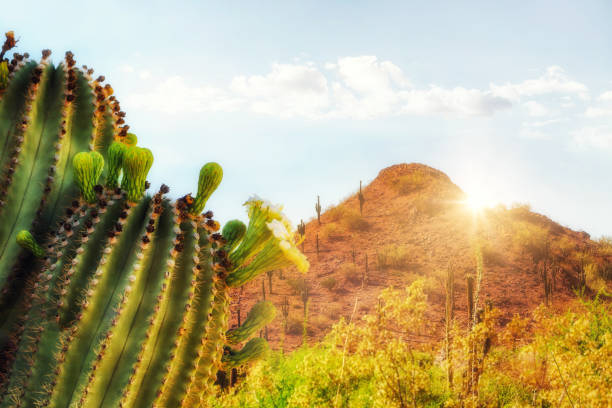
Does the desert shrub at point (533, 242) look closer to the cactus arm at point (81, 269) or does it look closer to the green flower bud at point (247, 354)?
the green flower bud at point (247, 354)

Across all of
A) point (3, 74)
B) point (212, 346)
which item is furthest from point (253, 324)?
point (3, 74)

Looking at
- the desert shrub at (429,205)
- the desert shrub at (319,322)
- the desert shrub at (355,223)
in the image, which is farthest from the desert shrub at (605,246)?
the desert shrub at (319,322)

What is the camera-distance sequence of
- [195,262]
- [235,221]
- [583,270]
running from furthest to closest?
[583,270] < [235,221] < [195,262]

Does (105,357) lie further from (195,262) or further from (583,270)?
(583,270)

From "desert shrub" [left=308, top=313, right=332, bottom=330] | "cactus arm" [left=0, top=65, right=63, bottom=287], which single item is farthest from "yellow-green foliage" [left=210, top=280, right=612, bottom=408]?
"desert shrub" [left=308, top=313, right=332, bottom=330]

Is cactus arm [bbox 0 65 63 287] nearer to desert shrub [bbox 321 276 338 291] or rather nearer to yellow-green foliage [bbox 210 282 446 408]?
yellow-green foliage [bbox 210 282 446 408]

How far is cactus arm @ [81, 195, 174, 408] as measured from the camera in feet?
5.27

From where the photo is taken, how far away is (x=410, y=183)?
17.5 m

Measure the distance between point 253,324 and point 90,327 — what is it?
2.66 feet

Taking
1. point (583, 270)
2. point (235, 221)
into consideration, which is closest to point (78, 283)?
point (235, 221)

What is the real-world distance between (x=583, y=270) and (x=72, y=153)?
45.2 ft

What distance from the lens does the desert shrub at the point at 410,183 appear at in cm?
1738

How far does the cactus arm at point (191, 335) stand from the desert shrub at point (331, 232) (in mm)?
12679

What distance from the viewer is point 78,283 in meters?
1.69
